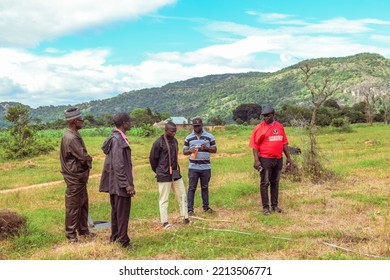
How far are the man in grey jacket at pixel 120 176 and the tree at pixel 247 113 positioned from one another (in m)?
87.1

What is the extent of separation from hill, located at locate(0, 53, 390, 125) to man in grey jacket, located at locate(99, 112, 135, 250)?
11117 centimetres

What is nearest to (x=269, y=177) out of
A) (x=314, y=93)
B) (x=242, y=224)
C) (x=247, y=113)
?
(x=242, y=224)

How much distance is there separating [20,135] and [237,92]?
123m

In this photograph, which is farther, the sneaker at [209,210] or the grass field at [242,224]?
the sneaker at [209,210]

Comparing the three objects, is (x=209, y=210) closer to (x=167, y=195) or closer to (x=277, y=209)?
(x=277, y=209)

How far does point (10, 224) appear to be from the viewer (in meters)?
7.82

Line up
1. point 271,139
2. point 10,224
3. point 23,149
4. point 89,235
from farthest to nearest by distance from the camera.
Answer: point 23,149, point 271,139, point 89,235, point 10,224

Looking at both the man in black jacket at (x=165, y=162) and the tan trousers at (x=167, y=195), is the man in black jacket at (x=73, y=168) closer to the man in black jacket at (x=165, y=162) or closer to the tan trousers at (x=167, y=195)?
the man in black jacket at (x=165, y=162)

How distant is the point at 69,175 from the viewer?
24.8 feet

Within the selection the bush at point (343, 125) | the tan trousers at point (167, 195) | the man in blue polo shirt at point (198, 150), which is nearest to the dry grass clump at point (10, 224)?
the tan trousers at point (167, 195)

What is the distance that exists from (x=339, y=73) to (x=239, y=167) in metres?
122

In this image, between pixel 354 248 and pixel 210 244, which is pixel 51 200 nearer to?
pixel 210 244

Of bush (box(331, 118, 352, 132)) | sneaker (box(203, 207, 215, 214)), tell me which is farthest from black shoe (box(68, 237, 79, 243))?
bush (box(331, 118, 352, 132))

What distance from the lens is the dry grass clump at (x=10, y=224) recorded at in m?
7.72
